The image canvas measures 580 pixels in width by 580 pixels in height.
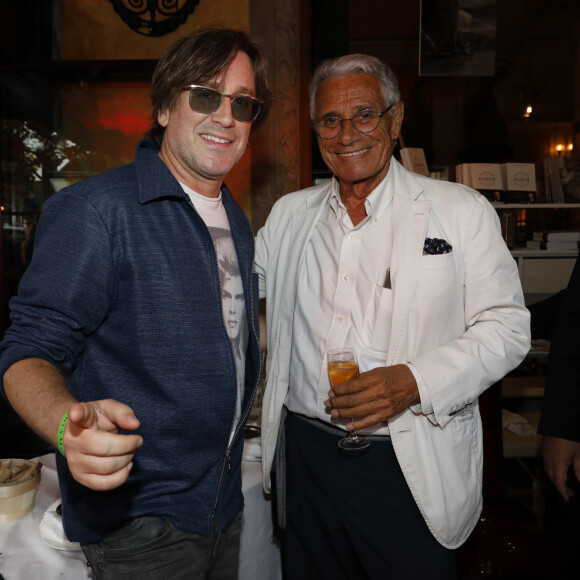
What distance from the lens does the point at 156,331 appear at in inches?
54.9

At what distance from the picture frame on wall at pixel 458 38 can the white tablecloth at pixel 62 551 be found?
3680mm

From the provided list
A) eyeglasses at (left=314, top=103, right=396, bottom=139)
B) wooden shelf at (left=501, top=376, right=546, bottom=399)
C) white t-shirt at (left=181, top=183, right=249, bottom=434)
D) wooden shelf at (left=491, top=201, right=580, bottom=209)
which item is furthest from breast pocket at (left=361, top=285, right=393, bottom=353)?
wooden shelf at (left=491, top=201, right=580, bottom=209)

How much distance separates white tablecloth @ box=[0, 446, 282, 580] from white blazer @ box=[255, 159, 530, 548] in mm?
625

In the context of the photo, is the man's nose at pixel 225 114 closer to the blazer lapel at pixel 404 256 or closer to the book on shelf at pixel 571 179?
the blazer lapel at pixel 404 256

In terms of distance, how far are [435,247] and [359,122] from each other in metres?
0.57

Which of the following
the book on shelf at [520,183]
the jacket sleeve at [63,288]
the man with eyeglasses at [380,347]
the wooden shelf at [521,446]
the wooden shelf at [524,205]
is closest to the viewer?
the jacket sleeve at [63,288]

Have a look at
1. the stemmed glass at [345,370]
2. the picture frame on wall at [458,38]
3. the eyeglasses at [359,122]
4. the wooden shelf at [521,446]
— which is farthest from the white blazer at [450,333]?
the picture frame on wall at [458,38]

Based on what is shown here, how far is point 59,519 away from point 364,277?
A: 1214mm

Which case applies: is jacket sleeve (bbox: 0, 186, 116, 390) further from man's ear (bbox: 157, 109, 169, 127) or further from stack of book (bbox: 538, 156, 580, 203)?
stack of book (bbox: 538, 156, 580, 203)

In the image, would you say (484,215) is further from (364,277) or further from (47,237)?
(47,237)

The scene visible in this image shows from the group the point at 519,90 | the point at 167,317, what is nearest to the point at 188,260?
the point at 167,317

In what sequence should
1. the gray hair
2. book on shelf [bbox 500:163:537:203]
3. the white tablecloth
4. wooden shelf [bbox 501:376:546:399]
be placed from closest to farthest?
the white tablecloth < the gray hair < wooden shelf [bbox 501:376:546:399] < book on shelf [bbox 500:163:537:203]

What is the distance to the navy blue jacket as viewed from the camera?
1.26 metres

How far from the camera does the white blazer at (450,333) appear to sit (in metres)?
1.79
